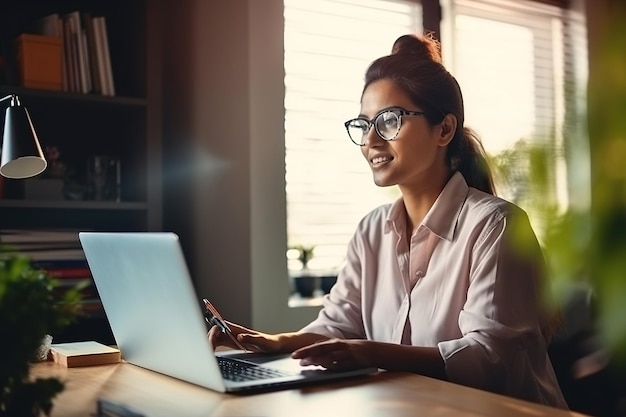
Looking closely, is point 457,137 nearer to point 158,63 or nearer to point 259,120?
point 259,120

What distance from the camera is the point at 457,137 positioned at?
188 cm

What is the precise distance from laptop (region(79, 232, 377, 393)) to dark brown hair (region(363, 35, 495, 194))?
2.34ft

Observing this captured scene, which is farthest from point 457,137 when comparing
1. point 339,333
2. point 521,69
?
point 521,69

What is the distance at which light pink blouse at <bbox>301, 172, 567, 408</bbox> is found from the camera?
1446 millimetres

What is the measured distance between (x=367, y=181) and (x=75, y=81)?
114 cm

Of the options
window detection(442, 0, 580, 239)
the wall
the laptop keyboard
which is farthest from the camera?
window detection(442, 0, 580, 239)

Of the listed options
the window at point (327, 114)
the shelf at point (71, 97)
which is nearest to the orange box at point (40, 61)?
the shelf at point (71, 97)

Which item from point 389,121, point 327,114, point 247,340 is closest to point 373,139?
point 389,121

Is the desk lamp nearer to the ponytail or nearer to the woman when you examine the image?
the woman

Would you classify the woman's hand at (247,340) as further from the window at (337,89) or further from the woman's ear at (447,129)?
the window at (337,89)

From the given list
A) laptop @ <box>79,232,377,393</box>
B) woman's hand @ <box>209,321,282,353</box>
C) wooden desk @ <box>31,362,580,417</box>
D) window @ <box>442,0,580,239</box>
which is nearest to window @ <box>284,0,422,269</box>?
window @ <box>442,0,580,239</box>

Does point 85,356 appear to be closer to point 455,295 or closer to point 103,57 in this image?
point 455,295

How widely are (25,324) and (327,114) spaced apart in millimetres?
2157

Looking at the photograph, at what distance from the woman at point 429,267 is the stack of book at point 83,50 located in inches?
Answer: 39.3
